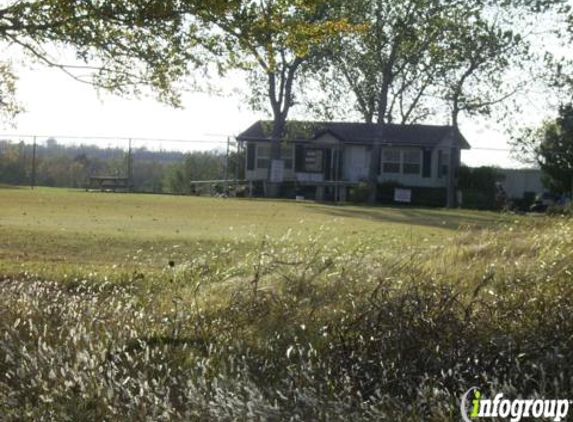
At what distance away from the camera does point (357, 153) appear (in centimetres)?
4978

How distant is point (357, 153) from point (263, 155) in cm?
485

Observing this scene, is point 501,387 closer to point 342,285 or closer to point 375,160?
point 342,285

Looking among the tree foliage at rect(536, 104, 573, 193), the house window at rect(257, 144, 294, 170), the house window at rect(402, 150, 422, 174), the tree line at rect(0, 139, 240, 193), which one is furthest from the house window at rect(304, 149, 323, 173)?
the tree foliage at rect(536, 104, 573, 193)

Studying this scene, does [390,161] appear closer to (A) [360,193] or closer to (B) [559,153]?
(A) [360,193]

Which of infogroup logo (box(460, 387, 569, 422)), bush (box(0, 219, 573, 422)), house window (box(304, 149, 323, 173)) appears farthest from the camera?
house window (box(304, 149, 323, 173))

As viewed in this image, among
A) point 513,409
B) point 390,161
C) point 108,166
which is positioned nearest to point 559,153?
point 390,161

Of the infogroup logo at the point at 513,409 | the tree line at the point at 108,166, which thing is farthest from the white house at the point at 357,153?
the infogroup logo at the point at 513,409

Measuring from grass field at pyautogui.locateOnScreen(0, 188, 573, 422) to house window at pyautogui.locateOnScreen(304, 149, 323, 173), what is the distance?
39514 millimetres

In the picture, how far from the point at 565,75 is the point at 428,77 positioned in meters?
6.59

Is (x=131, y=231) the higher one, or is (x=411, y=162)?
(x=411, y=162)

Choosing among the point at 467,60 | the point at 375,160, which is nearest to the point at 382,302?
the point at 375,160

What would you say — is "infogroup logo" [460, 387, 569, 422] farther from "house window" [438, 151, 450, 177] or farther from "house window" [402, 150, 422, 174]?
"house window" [438, 151, 450, 177]

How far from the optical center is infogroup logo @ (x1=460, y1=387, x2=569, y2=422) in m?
5.54

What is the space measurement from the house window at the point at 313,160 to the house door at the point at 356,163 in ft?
4.20
